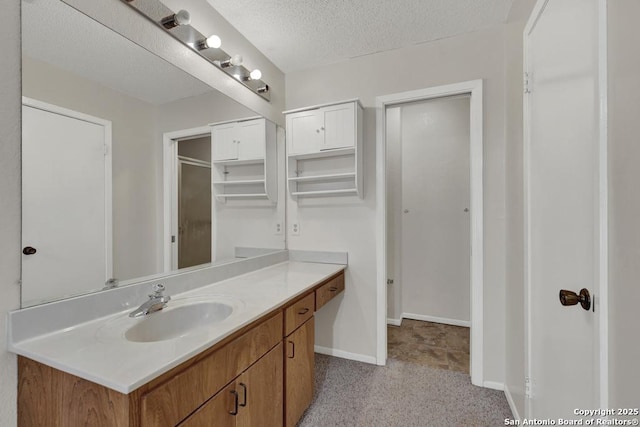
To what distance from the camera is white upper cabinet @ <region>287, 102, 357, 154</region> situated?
2115mm

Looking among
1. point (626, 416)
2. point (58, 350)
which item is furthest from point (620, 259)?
point (58, 350)

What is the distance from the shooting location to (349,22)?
191cm

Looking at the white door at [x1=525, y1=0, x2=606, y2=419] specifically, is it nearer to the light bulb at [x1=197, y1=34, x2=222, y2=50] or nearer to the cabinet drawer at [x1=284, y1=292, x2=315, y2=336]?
the cabinet drawer at [x1=284, y1=292, x2=315, y2=336]

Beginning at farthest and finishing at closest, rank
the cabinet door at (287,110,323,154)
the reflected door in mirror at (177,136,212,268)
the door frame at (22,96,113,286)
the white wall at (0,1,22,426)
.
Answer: the cabinet door at (287,110,323,154) < the reflected door in mirror at (177,136,212,268) < the door frame at (22,96,113,286) < the white wall at (0,1,22,426)

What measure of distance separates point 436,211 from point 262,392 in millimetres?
2614

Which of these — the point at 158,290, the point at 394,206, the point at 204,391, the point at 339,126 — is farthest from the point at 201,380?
the point at 394,206

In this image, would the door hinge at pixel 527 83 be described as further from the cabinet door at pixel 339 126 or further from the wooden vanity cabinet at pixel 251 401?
the wooden vanity cabinet at pixel 251 401

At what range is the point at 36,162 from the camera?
1.00m

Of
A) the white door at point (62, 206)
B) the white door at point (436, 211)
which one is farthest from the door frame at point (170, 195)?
the white door at point (436, 211)

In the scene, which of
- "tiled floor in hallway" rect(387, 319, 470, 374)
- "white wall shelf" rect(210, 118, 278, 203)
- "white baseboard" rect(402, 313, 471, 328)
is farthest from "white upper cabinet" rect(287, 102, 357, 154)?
"white baseboard" rect(402, 313, 471, 328)

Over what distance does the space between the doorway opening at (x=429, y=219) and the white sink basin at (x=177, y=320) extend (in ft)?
6.84

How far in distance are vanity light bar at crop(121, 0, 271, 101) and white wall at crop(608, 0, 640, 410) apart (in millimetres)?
1687

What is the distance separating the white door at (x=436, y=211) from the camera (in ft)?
10.0

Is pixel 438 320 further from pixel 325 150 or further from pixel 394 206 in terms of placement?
pixel 325 150
